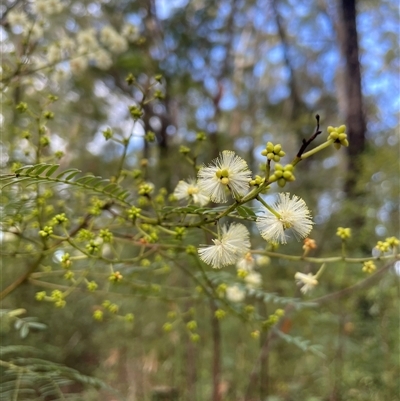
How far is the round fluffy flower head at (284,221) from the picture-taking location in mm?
334

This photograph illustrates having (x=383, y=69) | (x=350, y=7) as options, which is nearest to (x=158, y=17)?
(x=350, y=7)

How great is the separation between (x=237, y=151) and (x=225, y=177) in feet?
3.22

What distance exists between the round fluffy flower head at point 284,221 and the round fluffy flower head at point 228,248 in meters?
0.03

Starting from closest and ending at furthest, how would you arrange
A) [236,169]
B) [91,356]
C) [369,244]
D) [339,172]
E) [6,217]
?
1. [236,169]
2. [6,217]
3. [369,244]
4. [339,172]
5. [91,356]

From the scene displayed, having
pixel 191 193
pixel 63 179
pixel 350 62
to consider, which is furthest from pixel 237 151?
pixel 63 179

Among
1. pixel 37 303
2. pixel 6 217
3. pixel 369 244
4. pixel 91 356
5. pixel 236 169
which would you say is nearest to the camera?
Result: pixel 236 169

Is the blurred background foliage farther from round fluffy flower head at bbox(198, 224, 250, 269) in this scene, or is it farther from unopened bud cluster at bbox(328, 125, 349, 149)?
unopened bud cluster at bbox(328, 125, 349, 149)

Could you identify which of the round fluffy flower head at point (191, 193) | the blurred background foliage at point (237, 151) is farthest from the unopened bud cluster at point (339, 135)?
the blurred background foliage at point (237, 151)

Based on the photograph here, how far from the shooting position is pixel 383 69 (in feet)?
4.55

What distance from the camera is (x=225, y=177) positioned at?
330 millimetres

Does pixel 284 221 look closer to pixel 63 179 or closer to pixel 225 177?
pixel 225 177

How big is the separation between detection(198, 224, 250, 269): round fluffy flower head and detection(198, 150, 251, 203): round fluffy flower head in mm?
41

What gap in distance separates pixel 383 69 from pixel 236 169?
49.5 inches

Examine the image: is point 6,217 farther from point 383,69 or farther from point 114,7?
point 383,69
